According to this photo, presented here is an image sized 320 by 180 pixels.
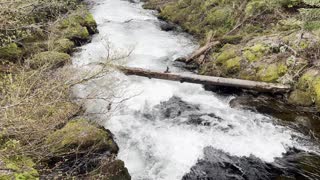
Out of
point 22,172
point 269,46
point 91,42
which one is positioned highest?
point 22,172

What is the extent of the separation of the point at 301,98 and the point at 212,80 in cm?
269

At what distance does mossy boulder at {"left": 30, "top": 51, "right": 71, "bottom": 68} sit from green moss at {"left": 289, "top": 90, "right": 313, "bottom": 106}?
7.35m

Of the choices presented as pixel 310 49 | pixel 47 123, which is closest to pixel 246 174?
pixel 47 123

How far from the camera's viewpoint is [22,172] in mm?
5316

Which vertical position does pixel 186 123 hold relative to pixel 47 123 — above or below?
below

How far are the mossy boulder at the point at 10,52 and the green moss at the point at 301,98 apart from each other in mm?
9400

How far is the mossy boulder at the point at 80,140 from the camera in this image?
6898mm

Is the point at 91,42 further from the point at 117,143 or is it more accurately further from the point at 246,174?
the point at 246,174

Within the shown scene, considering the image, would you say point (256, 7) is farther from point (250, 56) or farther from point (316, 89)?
point (316, 89)

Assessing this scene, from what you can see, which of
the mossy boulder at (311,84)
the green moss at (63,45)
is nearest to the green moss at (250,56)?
the mossy boulder at (311,84)

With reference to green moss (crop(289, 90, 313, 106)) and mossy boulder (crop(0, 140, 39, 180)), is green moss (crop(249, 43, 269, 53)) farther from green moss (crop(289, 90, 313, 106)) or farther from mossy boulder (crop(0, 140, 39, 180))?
mossy boulder (crop(0, 140, 39, 180))

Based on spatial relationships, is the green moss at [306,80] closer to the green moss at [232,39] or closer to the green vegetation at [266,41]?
the green vegetation at [266,41]

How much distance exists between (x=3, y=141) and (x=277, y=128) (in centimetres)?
660

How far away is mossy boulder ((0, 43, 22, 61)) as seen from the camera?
38.5ft
